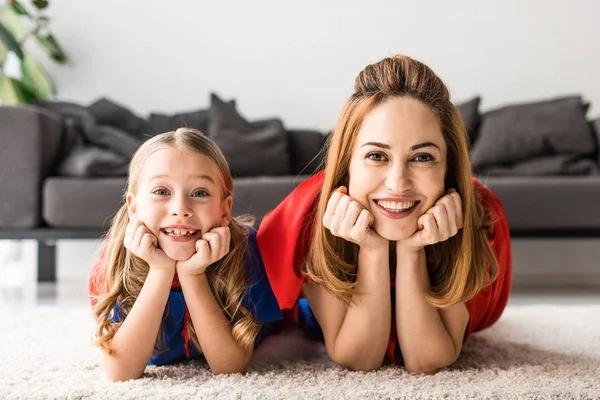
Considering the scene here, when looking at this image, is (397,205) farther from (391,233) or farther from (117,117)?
(117,117)

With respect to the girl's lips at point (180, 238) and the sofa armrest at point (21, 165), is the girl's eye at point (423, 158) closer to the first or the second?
the girl's lips at point (180, 238)

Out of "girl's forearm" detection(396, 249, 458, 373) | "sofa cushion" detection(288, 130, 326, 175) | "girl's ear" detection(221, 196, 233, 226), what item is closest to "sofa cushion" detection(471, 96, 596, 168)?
"sofa cushion" detection(288, 130, 326, 175)

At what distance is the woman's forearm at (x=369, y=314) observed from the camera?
1185 millimetres

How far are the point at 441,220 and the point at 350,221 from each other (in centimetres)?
16

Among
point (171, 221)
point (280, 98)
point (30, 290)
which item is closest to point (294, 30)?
point (280, 98)

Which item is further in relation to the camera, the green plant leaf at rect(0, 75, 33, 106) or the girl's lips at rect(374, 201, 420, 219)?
the green plant leaf at rect(0, 75, 33, 106)

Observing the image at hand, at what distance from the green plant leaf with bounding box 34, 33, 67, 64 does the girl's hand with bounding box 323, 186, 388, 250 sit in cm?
279

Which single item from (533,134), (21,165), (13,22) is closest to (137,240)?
(21,165)

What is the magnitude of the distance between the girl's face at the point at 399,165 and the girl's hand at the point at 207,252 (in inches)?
10.2

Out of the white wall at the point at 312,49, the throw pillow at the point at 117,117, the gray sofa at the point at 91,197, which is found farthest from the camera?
the white wall at the point at 312,49

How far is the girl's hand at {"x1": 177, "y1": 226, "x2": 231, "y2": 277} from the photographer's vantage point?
1.11 m

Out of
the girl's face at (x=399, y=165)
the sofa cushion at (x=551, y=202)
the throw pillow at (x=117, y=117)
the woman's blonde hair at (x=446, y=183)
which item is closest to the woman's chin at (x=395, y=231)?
the girl's face at (x=399, y=165)

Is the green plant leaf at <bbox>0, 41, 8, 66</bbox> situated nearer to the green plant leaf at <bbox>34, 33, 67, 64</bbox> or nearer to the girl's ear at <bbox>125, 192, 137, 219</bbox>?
the green plant leaf at <bbox>34, 33, 67, 64</bbox>

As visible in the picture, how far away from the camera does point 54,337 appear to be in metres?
1.65
